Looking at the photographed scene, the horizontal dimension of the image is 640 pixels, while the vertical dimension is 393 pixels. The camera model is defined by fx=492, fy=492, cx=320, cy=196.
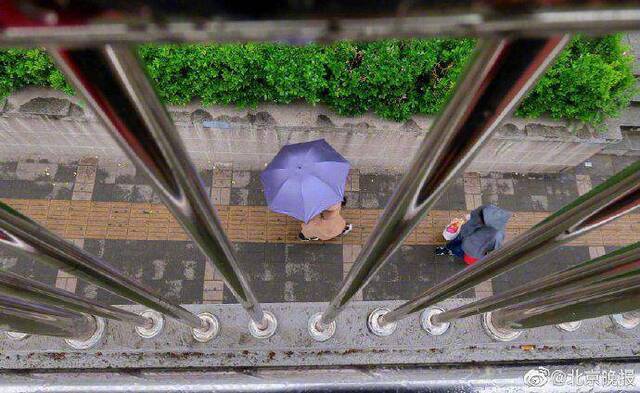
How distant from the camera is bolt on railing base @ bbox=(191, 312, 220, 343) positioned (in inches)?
171

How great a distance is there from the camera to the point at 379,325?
4520 millimetres

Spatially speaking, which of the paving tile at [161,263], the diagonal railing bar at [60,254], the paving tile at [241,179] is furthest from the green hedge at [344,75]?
the diagonal railing bar at [60,254]

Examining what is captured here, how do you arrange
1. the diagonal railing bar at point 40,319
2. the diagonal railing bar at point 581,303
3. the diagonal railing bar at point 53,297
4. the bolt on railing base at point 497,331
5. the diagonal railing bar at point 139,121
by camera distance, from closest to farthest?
the diagonal railing bar at point 139,121, the diagonal railing bar at point 581,303, the diagonal railing bar at point 53,297, the diagonal railing bar at point 40,319, the bolt on railing base at point 497,331

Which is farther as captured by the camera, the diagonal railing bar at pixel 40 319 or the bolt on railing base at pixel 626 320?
the bolt on railing base at pixel 626 320

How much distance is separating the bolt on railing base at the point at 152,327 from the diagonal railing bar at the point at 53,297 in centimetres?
4

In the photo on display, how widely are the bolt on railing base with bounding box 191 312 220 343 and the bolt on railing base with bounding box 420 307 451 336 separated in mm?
1896

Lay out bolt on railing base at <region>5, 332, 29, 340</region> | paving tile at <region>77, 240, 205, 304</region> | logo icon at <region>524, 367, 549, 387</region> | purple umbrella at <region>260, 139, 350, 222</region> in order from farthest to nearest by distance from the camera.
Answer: paving tile at <region>77, 240, 205, 304</region> → purple umbrella at <region>260, 139, 350, 222</region> → bolt on railing base at <region>5, 332, 29, 340</region> → logo icon at <region>524, 367, 549, 387</region>

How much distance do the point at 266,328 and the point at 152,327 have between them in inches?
39.9

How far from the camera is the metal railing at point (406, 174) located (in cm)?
87

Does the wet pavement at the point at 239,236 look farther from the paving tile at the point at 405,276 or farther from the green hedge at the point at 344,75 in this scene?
the green hedge at the point at 344,75

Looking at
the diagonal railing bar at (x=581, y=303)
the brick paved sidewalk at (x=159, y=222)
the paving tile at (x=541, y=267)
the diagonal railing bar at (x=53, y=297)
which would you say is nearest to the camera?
the diagonal railing bar at (x=581, y=303)

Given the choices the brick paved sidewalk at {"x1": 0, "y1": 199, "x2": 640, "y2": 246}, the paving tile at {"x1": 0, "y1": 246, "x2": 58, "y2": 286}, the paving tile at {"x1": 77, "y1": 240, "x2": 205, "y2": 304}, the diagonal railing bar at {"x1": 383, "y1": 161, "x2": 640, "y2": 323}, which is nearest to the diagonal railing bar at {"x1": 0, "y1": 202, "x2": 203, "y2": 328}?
the diagonal railing bar at {"x1": 383, "y1": 161, "x2": 640, "y2": 323}

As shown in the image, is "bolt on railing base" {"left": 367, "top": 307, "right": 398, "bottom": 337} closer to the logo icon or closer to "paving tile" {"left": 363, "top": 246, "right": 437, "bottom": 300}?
the logo icon

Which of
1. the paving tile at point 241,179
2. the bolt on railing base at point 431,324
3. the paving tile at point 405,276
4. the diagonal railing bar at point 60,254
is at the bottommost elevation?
the bolt on railing base at point 431,324
